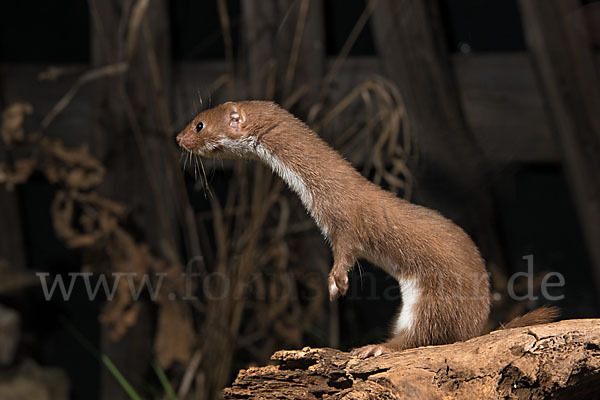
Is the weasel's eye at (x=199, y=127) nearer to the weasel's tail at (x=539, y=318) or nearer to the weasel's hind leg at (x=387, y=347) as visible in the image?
the weasel's hind leg at (x=387, y=347)

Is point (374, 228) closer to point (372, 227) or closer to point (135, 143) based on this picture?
point (372, 227)

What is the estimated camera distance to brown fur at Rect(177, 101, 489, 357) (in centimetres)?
95

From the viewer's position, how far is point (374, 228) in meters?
0.95

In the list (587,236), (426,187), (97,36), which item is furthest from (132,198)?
(587,236)

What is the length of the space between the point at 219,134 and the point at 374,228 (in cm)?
28

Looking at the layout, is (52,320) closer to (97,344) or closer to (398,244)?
(97,344)

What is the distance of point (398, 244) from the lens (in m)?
0.95

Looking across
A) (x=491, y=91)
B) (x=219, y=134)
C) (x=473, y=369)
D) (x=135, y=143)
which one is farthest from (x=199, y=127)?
(x=491, y=91)

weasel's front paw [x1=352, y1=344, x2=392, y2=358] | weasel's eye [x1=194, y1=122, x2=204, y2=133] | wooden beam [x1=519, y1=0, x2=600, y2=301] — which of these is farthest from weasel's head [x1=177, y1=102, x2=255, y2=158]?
wooden beam [x1=519, y1=0, x2=600, y2=301]

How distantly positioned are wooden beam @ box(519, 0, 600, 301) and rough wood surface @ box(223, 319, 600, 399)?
116 cm

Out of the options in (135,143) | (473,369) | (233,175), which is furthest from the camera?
(135,143)

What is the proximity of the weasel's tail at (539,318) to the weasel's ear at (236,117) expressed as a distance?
53 centimetres

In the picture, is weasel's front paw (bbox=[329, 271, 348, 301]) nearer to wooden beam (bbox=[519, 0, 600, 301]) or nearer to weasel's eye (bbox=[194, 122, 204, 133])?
weasel's eye (bbox=[194, 122, 204, 133])

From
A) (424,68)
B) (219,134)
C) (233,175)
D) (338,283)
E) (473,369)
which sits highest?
(424,68)
